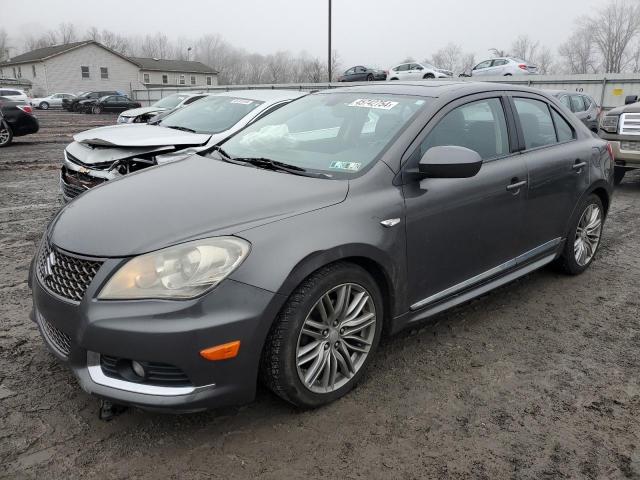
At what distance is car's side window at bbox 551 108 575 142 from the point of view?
4270mm

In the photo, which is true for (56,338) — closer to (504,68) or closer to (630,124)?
Answer: (630,124)

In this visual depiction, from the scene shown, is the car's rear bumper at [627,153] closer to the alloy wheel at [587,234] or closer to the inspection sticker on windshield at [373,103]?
the alloy wheel at [587,234]

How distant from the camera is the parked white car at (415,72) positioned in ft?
103

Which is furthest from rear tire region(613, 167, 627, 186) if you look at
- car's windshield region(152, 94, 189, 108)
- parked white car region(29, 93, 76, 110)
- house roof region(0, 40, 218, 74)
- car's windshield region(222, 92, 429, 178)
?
house roof region(0, 40, 218, 74)

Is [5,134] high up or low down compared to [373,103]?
down

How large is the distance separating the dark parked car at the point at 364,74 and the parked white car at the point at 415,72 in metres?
2.50

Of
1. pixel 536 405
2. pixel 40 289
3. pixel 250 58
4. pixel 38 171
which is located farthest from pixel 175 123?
pixel 250 58

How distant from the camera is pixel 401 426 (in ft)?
8.58

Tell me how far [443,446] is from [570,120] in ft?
10.4

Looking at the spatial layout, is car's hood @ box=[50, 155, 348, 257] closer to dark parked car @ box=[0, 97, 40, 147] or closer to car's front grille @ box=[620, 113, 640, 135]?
car's front grille @ box=[620, 113, 640, 135]

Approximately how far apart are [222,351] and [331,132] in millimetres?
1716

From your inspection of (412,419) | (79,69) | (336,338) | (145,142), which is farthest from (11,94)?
(412,419)

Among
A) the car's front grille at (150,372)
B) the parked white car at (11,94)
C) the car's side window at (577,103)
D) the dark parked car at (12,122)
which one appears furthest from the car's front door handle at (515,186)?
the parked white car at (11,94)

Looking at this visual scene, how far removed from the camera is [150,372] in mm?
2277
